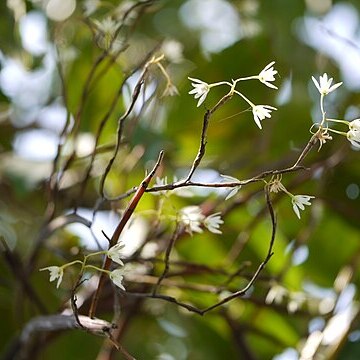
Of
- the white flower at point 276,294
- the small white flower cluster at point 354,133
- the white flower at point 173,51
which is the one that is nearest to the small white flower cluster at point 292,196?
the small white flower cluster at point 354,133

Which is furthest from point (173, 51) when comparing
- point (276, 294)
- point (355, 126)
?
point (355, 126)

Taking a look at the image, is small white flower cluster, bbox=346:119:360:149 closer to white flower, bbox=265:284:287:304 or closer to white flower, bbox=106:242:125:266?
white flower, bbox=106:242:125:266

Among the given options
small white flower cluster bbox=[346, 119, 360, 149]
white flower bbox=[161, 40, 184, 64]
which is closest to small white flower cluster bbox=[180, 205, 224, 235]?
small white flower cluster bbox=[346, 119, 360, 149]

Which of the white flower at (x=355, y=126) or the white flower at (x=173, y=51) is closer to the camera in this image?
the white flower at (x=355, y=126)

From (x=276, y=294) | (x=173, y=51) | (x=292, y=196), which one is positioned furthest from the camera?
(x=173, y=51)

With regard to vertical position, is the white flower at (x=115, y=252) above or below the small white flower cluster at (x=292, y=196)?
below

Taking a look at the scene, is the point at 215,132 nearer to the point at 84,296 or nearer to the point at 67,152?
the point at 67,152

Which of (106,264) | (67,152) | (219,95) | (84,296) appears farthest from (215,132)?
(106,264)

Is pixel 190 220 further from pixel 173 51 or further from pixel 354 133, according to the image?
pixel 173 51

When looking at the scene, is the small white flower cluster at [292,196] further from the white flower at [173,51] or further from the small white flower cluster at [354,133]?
the white flower at [173,51]

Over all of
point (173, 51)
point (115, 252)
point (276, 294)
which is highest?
point (115, 252)

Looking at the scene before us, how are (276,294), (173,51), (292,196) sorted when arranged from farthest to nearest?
(173,51) → (276,294) → (292,196)
